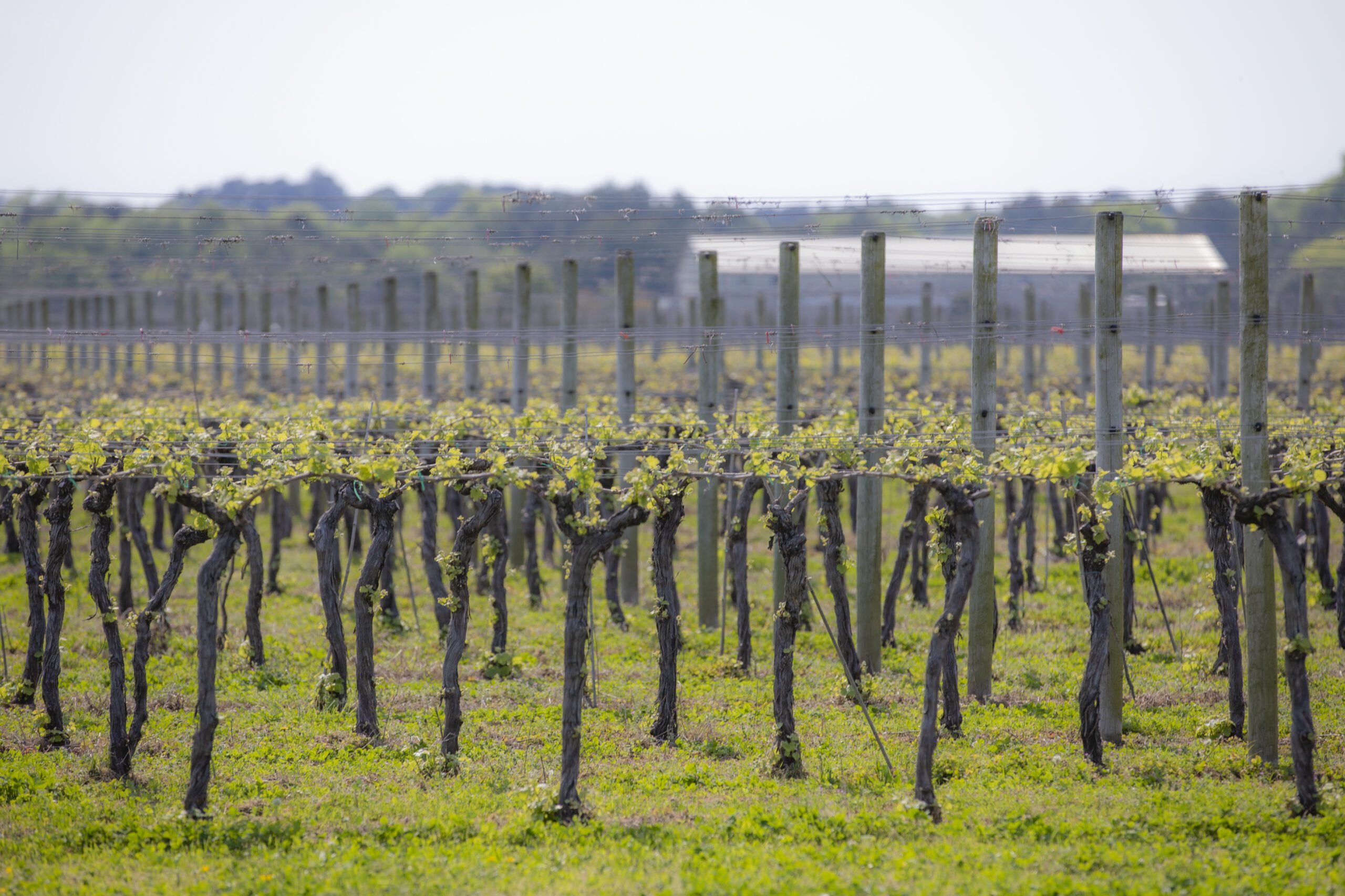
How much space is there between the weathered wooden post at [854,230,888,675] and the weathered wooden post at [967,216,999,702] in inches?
41.8

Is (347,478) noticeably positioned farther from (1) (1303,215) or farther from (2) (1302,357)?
(1) (1303,215)

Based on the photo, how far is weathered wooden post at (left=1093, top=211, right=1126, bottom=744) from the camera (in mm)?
9641

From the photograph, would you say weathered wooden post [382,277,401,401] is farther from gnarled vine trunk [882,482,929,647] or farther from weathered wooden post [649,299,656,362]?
gnarled vine trunk [882,482,929,647]

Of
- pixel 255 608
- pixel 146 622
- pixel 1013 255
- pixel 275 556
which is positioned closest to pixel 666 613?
pixel 146 622

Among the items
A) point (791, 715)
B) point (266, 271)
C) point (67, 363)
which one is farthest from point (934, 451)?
point (67, 363)

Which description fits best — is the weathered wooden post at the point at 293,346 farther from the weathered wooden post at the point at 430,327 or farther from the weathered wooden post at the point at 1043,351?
the weathered wooden post at the point at 1043,351

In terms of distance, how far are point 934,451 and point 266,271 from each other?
20.8 meters

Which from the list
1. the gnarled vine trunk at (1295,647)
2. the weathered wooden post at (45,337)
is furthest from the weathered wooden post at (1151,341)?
the weathered wooden post at (45,337)

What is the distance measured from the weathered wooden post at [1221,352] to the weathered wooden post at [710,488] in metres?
11.9

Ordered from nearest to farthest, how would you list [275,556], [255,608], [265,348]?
[255,608], [275,556], [265,348]

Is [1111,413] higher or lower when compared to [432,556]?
higher

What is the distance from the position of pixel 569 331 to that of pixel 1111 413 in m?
8.27

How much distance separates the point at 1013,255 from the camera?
18.2m

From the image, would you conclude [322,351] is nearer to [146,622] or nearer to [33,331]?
[33,331]
